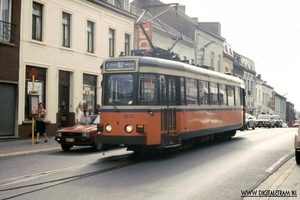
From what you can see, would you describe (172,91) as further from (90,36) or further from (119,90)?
(90,36)

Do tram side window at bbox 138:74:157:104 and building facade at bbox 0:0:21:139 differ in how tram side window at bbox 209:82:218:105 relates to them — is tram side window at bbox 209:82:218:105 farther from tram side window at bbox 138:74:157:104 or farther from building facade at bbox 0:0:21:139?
building facade at bbox 0:0:21:139

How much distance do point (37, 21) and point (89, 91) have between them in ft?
21.0

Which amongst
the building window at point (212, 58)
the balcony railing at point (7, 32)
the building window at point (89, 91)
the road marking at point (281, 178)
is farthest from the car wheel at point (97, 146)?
the building window at point (212, 58)

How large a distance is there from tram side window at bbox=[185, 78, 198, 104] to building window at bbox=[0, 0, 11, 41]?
10.1m

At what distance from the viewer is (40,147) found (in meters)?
18.3

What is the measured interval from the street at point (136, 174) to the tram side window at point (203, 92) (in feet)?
6.74

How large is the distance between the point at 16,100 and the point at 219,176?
1415cm

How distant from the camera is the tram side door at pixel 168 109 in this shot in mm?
13891

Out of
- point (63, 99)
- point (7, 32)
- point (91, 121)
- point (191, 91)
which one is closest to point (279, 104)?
point (63, 99)

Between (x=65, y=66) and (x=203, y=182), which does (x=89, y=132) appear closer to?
(x=203, y=182)

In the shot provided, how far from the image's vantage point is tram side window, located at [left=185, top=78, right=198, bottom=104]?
15594 mm

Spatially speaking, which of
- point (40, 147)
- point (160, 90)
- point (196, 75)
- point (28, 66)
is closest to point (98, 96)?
point (28, 66)

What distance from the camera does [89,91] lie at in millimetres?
28781

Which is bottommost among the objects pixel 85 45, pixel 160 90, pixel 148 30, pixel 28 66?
pixel 160 90
